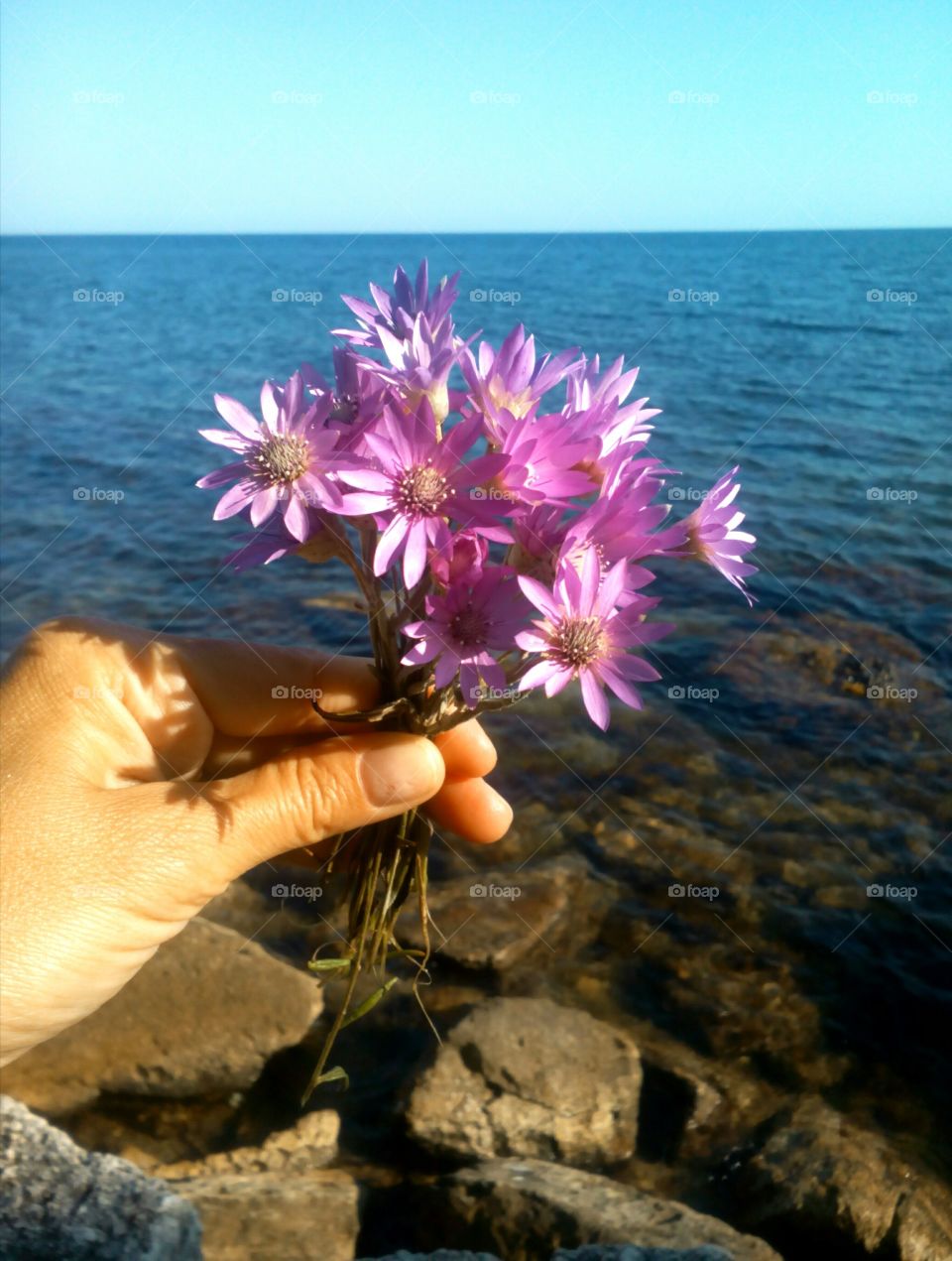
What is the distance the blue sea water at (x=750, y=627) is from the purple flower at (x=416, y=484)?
3.97 m

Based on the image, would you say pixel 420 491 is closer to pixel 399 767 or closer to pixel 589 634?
pixel 589 634

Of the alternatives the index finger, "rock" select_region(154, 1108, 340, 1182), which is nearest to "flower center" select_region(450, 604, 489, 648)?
the index finger

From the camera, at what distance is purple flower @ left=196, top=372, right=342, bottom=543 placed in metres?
2.28

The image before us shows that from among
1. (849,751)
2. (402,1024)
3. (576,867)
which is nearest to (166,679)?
(402,1024)

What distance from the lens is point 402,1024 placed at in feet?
16.8

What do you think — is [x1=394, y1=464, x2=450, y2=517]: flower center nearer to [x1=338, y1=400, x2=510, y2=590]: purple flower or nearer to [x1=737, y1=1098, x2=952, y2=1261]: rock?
[x1=338, y1=400, x2=510, y2=590]: purple flower

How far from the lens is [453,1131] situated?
4.35m

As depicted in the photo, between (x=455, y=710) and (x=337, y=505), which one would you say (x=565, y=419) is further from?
(x=455, y=710)

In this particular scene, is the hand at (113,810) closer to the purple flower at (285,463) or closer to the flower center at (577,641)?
the flower center at (577,641)

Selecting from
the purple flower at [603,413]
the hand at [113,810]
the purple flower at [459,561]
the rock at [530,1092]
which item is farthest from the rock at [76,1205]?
the purple flower at [603,413]

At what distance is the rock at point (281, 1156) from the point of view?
4.25 meters

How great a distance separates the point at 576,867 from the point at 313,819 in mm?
3845

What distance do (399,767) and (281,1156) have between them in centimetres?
265

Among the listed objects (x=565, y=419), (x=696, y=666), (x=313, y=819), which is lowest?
(x=696, y=666)
